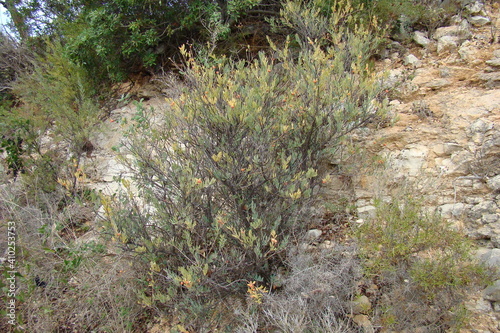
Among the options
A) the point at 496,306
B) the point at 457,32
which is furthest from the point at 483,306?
the point at 457,32

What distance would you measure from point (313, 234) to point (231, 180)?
0.98 m

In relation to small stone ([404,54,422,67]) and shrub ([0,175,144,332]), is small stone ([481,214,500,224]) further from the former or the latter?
shrub ([0,175,144,332])

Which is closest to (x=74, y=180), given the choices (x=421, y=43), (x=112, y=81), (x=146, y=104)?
(x=146, y=104)

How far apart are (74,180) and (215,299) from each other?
2740mm

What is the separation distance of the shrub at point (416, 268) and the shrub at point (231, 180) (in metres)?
0.61

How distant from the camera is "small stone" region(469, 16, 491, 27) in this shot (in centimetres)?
405

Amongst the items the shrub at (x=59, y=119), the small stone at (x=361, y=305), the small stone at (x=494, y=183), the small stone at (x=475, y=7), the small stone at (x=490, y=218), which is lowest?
the small stone at (x=361, y=305)

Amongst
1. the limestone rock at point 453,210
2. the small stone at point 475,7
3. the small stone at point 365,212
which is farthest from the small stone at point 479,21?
the small stone at point 365,212

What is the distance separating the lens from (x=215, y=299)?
2.51 m

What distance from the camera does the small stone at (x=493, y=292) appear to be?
2.15 m

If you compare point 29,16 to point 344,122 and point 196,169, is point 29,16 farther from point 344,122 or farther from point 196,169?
point 344,122

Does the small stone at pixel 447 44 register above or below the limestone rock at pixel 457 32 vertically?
below

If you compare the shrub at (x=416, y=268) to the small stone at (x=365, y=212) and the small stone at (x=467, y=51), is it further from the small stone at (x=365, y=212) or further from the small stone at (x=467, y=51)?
the small stone at (x=467, y=51)

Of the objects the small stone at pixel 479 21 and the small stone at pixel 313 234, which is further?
the small stone at pixel 479 21
